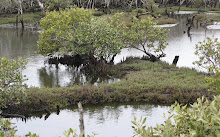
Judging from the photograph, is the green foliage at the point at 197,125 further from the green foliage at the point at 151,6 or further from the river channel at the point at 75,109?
the green foliage at the point at 151,6

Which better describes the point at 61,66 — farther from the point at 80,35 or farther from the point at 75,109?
the point at 75,109

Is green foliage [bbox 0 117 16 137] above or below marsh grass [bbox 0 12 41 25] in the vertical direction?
above

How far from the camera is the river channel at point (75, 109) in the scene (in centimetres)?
1908

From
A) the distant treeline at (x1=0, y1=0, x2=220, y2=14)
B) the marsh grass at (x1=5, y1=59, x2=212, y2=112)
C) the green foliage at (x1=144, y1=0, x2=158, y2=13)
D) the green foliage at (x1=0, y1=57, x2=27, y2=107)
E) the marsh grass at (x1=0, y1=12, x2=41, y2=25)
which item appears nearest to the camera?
the green foliage at (x1=0, y1=57, x2=27, y2=107)

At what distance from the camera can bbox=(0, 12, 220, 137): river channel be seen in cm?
1908

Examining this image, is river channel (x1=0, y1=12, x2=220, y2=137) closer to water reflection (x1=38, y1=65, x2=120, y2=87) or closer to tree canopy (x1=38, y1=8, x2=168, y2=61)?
water reflection (x1=38, y1=65, x2=120, y2=87)

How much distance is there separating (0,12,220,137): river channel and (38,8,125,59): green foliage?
2.12 m

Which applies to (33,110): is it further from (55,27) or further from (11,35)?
(11,35)

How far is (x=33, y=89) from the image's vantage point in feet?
76.5

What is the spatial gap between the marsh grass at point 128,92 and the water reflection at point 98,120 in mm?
664

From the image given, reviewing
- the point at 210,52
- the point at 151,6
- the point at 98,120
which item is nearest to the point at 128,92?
the point at 98,120

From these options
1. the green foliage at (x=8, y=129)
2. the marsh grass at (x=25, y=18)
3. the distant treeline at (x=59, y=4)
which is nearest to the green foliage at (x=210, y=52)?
the green foliage at (x=8, y=129)

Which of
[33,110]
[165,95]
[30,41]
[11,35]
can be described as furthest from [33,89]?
[11,35]

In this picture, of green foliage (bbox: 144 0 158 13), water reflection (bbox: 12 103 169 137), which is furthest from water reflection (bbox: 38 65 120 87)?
green foliage (bbox: 144 0 158 13)
